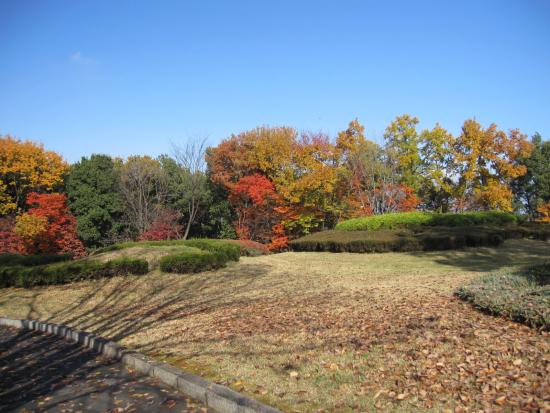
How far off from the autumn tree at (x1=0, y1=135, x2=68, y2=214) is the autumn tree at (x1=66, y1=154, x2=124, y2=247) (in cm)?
131

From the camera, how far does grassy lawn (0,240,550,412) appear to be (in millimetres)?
3857

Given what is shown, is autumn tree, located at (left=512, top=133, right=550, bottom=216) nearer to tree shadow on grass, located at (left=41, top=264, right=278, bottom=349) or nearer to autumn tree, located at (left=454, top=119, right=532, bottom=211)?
autumn tree, located at (left=454, top=119, right=532, bottom=211)

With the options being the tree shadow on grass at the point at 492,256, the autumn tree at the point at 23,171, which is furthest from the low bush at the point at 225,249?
the autumn tree at the point at 23,171

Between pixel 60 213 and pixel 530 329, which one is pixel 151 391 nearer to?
pixel 530 329

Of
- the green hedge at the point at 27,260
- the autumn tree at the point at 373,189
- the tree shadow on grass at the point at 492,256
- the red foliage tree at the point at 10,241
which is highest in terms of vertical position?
the autumn tree at the point at 373,189

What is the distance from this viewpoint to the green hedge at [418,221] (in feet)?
64.4

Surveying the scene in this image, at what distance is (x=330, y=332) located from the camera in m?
5.77

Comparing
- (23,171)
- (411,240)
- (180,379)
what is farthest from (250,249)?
(23,171)

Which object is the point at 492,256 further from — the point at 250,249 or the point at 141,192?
the point at 141,192

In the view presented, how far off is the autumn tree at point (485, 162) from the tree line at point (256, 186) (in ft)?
0.26

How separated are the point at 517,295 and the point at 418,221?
14650mm

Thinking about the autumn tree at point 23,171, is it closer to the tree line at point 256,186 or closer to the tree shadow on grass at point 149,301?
the tree line at point 256,186

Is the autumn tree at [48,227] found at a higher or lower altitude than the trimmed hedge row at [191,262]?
higher

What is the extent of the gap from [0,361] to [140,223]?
2671cm
